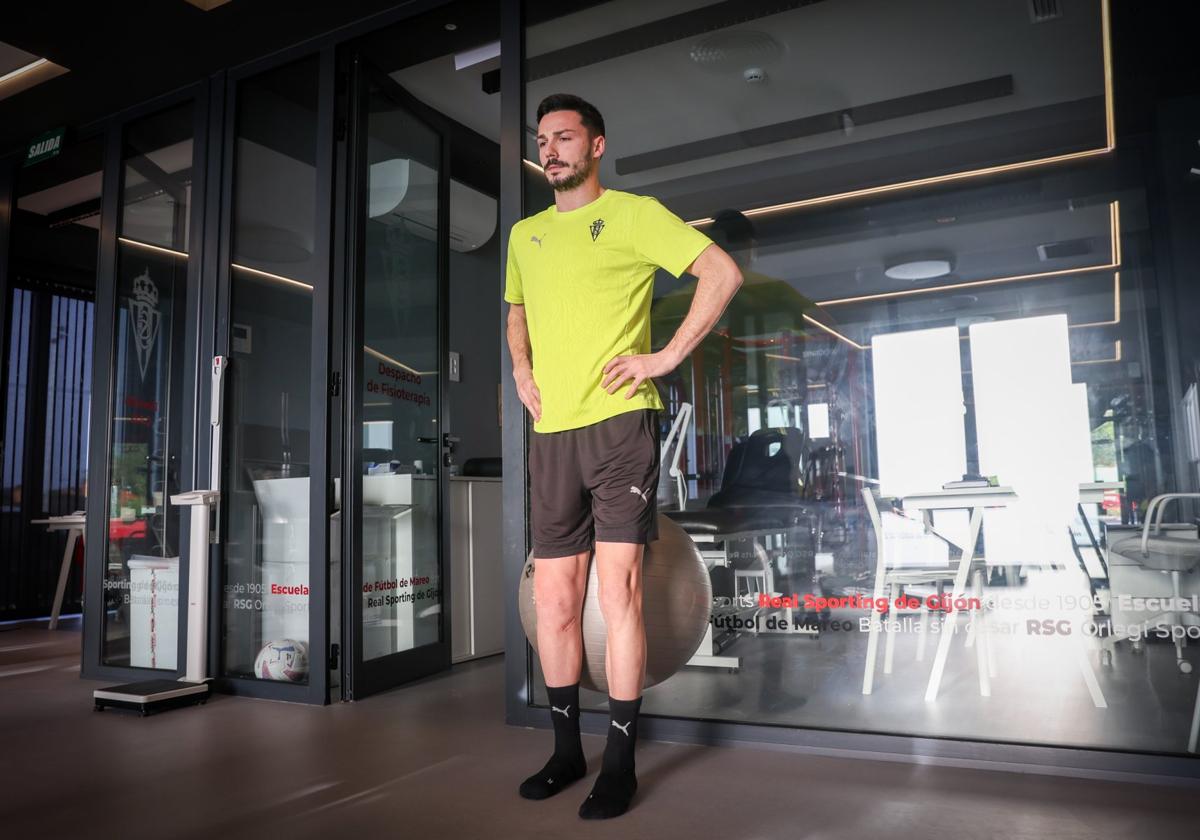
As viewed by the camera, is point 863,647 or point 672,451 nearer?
point 863,647

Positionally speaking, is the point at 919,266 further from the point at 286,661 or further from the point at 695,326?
the point at 286,661

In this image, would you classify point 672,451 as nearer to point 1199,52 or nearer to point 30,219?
point 1199,52

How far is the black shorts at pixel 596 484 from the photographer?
6.98 feet

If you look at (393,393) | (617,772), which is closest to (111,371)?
(393,393)

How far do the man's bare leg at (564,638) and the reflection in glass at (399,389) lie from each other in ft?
4.79

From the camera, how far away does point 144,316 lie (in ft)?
13.5

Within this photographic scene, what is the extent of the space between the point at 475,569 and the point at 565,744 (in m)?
2.17

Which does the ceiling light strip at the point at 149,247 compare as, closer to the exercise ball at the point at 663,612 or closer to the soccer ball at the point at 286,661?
the soccer ball at the point at 286,661

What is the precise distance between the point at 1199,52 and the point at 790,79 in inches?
40.3

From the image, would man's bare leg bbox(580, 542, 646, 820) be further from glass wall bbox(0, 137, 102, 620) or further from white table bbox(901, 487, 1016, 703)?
glass wall bbox(0, 137, 102, 620)

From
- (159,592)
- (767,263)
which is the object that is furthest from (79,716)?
(767,263)

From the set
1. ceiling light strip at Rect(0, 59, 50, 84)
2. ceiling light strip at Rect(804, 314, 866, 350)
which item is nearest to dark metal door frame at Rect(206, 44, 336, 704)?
ceiling light strip at Rect(0, 59, 50, 84)

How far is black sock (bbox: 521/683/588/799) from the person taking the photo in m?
2.16

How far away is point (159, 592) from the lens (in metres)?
3.89
